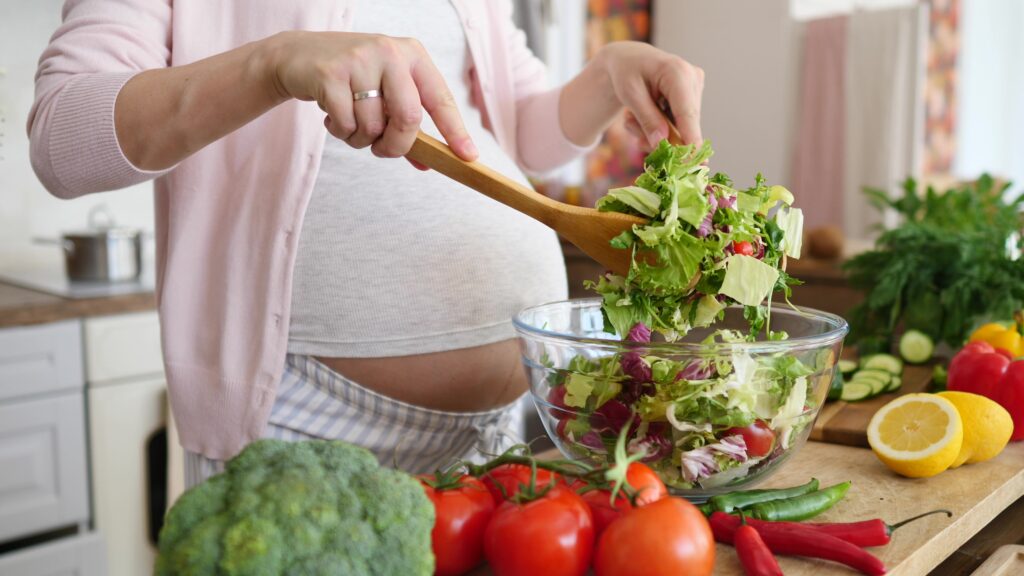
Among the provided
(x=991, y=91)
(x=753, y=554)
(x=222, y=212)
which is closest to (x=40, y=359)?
(x=222, y=212)

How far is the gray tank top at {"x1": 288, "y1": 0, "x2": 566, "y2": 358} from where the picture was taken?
3.35 feet

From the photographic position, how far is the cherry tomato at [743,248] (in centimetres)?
85

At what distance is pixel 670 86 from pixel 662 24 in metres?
4.53

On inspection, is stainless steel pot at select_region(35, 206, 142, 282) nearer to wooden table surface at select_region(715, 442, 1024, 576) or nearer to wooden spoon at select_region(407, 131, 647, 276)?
wooden spoon at select_region(407, 131, 647, 276)

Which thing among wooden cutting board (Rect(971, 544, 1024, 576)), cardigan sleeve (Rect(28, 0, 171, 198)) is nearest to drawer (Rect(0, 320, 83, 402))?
cardigan sleeve (Rect(28, 0, 171, 198))

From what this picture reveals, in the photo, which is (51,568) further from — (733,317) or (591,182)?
(591,182)

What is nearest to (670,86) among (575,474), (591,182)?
(575,474)

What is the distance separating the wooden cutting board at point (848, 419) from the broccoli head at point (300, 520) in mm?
598

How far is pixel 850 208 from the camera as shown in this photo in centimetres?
458

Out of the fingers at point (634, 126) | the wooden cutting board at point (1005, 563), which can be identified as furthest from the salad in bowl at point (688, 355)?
the fingers at point (634, 126)

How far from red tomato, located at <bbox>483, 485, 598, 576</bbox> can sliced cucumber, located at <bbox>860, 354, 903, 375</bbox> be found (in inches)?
34.5

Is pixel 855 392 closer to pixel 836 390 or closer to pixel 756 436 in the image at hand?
pixel 836 390

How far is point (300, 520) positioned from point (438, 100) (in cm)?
41

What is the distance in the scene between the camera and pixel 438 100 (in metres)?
0.78
